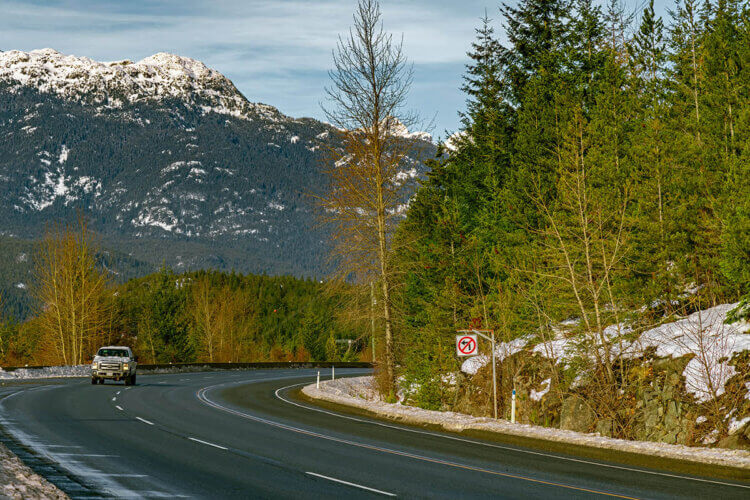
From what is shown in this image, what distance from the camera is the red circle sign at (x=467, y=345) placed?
24.5m

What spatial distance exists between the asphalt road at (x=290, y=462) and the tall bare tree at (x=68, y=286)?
168 ft

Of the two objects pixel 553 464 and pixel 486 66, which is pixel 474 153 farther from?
pixel 553 464

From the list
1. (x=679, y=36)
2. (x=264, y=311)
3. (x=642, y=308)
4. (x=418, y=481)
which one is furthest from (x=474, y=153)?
(x=264, y=311)

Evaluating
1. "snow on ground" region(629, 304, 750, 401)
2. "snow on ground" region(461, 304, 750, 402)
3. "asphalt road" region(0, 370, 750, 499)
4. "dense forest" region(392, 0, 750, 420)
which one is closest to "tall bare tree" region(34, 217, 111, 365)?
"dense forest" region(392, 0, 750, 420)

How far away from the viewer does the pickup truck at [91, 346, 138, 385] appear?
4144cm

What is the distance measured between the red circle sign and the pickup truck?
23.7 m

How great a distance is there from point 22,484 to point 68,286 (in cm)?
6797

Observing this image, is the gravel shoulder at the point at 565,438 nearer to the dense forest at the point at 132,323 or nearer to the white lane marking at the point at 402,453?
the white lane marking at the point at 402,453

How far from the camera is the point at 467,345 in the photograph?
24.6 meters

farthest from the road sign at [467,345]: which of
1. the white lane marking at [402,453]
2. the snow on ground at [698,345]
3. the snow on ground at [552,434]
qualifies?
the white lane marking at [402,453]

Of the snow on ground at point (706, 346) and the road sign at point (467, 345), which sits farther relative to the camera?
the road sign at point (467, 345)

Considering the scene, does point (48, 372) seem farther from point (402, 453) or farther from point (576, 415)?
point (402, 453)

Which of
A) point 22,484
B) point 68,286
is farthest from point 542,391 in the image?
point 68,286

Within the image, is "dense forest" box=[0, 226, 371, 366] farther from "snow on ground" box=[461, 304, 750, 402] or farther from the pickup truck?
"snow on ground" box=[461, 304, 750, 402]
